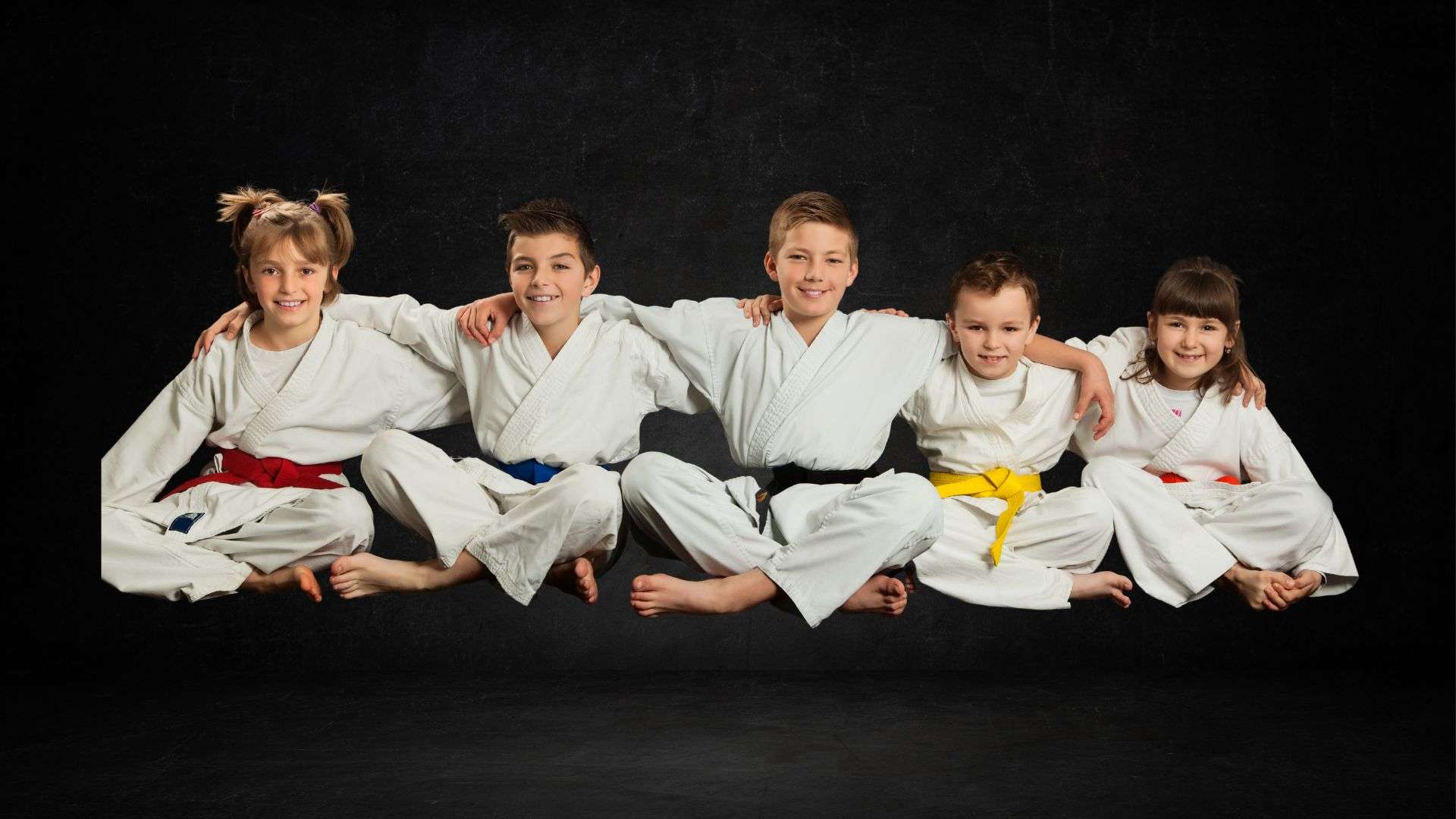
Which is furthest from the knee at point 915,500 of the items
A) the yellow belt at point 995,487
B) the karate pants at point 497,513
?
the karate pants at point 497,513

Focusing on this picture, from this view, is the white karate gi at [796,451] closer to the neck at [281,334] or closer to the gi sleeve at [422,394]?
the gi sleeve at [422,394]

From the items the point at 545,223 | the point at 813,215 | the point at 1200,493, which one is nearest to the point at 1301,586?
the point at 1200,493

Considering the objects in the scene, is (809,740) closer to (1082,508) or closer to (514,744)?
(514,744)

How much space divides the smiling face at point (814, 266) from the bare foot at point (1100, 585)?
2.91 feet

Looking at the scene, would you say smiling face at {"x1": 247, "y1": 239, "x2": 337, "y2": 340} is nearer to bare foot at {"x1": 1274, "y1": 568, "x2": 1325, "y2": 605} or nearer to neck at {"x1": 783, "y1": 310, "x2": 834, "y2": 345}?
neck at {"x1": 783, "y1": 310, "x2": 834, "y2": 345}

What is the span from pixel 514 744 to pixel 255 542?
51.7 inches

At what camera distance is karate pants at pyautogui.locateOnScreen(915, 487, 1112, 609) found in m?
3.54

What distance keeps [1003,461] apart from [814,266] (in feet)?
2.33

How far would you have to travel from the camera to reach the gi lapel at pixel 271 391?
12.0 feet

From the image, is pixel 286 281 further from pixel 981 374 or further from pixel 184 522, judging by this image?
pixel 981 374

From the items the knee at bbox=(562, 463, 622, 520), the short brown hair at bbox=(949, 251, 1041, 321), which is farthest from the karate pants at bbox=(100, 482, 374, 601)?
the short brown hair at bbox=(949, 251, 1041, 321)

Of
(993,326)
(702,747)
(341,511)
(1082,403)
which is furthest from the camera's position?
(702,747)

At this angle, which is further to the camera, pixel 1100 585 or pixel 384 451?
pixel 1100 585

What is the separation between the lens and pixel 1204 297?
3.66 meters
